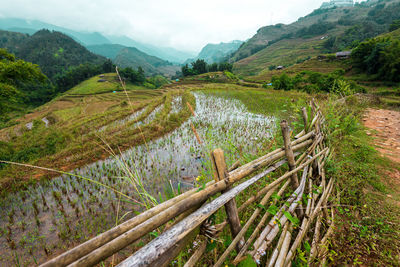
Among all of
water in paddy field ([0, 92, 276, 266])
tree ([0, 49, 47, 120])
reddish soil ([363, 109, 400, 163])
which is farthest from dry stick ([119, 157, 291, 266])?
tree ([0, 49, 47, 120])

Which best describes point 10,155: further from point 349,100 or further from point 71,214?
point 349,100

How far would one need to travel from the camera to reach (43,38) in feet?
301

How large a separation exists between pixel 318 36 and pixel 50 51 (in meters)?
150

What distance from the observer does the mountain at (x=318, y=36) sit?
6078 cm

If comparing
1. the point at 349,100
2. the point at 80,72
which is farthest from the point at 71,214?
the point at 80,72

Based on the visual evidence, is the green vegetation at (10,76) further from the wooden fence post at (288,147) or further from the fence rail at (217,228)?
the wooden fence post at (288,147)

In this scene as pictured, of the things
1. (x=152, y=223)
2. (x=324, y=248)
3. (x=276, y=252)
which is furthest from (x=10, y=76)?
(x=324, y=248)

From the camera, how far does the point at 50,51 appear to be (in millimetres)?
83188

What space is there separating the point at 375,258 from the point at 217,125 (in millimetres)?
6679

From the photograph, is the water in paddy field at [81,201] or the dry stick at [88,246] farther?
the water in paddy field at [81,201]

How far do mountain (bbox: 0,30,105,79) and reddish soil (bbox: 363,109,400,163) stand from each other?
94591 millimetres

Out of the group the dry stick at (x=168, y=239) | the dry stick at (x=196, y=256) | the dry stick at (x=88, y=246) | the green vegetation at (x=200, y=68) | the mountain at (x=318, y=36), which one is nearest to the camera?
the dry stick at (x=88, y=246)

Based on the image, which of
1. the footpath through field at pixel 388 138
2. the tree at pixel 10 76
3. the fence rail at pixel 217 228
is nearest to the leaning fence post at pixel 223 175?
the fence rail at pixel 217 228

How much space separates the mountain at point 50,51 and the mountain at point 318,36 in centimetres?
8584
